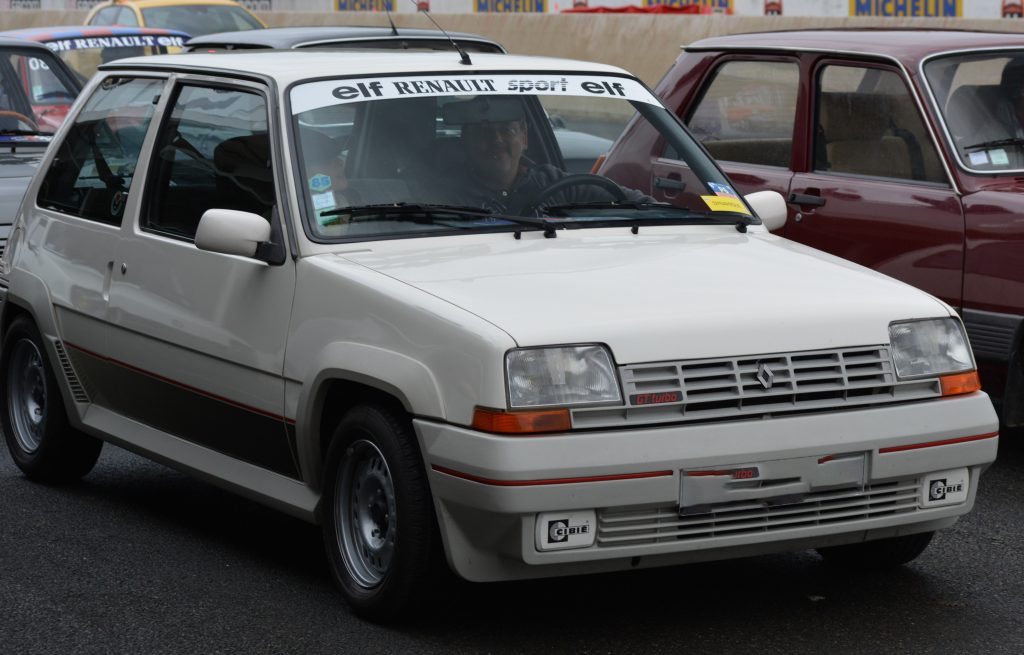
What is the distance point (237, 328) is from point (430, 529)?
1.15 meters

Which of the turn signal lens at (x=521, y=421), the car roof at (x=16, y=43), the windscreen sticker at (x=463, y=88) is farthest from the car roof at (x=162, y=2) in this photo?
the turn signal lens at (x=521, y=421)

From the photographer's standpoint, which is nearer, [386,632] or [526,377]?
[526,377]

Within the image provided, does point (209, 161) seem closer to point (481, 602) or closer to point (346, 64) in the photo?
point (346, 64)

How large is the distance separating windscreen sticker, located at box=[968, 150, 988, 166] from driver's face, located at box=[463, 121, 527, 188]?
90.4 inches

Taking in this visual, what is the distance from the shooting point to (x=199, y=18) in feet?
71.1

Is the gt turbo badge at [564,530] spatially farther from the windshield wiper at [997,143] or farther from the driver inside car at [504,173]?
the windshield wiper at [997,143]

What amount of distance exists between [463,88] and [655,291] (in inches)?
54.1

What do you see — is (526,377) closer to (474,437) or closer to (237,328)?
(474,437)

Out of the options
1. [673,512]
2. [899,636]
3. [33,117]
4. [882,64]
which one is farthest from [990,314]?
[33,117]

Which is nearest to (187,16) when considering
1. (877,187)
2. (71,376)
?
(877,187)

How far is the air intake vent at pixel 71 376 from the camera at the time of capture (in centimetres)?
672

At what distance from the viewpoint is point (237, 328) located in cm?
555

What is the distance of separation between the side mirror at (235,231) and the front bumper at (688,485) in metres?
1.03

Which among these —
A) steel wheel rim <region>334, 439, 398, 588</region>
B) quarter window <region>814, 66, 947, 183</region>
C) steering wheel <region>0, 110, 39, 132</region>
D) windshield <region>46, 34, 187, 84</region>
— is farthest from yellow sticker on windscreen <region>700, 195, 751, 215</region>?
windshield <region>46, 34, 187, 84</region>
